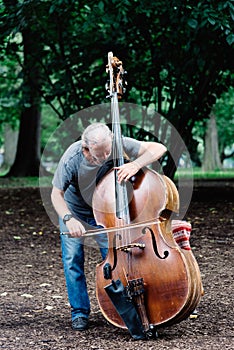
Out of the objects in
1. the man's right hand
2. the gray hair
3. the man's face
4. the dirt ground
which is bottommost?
the dirt ground

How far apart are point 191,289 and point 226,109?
30529 millimetres

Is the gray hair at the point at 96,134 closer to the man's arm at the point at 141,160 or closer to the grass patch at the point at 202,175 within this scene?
the man's arm at the point at 141,160

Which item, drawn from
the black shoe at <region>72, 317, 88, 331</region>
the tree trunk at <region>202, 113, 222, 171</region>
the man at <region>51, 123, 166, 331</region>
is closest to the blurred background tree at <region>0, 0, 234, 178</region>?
the man at <region>51, 123, 166, 331</region>

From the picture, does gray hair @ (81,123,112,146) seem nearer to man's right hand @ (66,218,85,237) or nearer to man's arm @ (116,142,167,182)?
man's arm @ (116,142,167,182)

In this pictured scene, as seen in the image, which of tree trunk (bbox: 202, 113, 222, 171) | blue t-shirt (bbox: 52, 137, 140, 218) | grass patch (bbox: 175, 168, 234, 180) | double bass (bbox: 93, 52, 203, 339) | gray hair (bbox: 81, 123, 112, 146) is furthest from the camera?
tree trunk (bbox: 202, 113, 222, 171)

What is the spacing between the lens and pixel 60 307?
5805 millimetres

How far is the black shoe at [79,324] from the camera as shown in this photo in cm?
501

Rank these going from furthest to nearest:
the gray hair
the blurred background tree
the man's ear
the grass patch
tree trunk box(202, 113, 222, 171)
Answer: tree trunk box(202, 113, 222, 171) < the grass patch < the blurred background tree < the man's ear < the gray hair

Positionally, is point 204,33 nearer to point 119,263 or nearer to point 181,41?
point 181,41

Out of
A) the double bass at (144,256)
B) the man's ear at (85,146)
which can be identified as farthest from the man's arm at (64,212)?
the man's ear at (85,146)

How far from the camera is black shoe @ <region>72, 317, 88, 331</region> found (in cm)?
501

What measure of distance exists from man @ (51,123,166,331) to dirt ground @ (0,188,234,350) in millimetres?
299

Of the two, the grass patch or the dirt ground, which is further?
the grass patch

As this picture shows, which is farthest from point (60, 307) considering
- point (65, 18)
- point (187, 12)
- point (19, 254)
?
point (65, 18)
